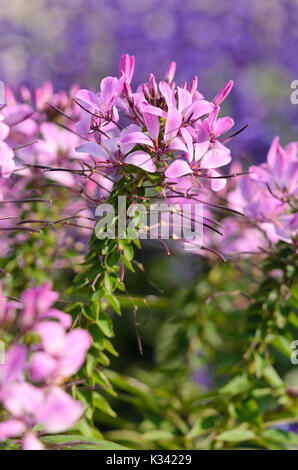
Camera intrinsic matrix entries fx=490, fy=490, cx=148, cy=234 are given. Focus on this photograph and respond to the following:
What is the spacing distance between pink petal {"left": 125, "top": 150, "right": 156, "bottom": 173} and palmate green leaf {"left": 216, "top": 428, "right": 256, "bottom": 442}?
0.33 m

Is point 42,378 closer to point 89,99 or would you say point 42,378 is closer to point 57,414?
point 57,414

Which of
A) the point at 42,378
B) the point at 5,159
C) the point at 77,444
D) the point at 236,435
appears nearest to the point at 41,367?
the point at 42,378

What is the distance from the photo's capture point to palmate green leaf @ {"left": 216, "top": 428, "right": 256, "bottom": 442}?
0.57m

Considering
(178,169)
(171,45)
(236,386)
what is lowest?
(236,386)

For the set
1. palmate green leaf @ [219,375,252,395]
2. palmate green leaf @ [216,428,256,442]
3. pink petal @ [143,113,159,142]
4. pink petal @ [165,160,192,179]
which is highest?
pink petal @ [143,113,159,142]

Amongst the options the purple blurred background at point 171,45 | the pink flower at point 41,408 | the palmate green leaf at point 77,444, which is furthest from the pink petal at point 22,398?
the purple blurred background at point 171,45

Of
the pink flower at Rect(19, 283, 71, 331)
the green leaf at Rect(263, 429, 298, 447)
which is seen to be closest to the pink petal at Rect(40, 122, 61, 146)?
the pink flower at Rect(19, 283, 71, 331)

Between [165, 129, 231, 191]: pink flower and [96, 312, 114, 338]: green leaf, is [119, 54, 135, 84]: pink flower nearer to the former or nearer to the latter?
[165, 129, 231, 191]: pink flower

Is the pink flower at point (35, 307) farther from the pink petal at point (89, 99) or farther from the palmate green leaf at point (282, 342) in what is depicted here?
the palmate green leaf at point (282, 342)

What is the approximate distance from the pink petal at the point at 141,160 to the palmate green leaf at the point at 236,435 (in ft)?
1.07

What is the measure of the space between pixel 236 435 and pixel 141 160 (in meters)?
0.35

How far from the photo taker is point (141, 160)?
1.47ft
